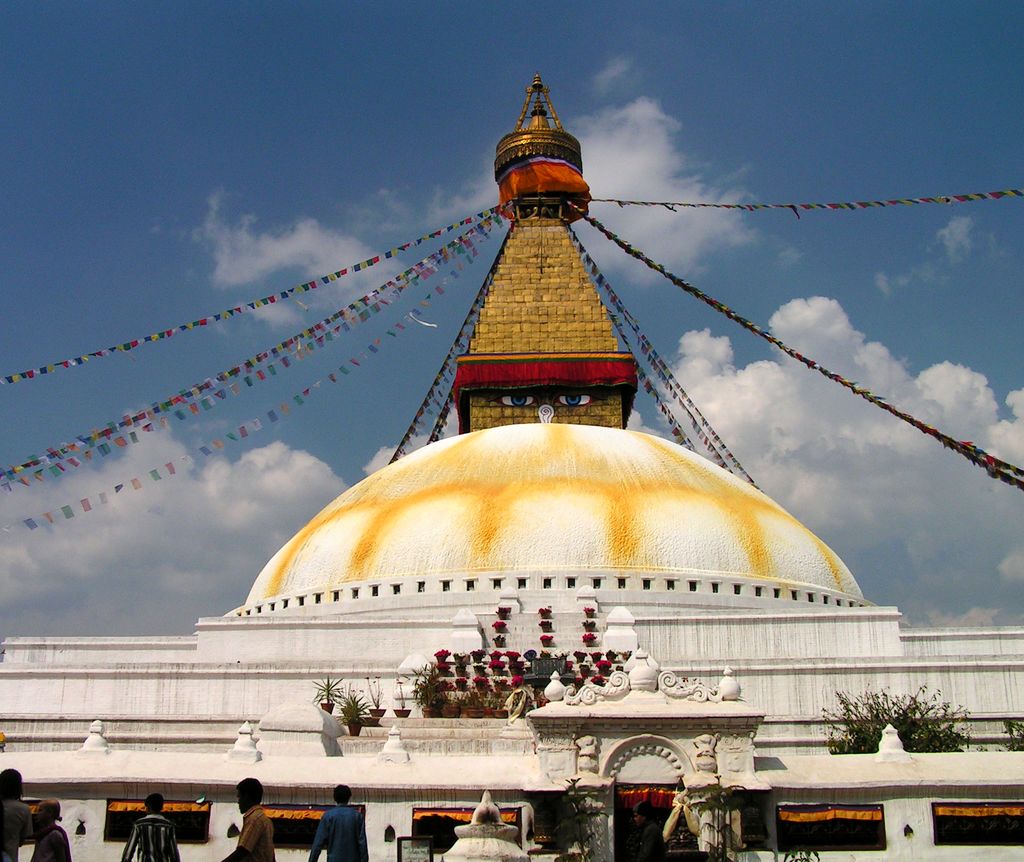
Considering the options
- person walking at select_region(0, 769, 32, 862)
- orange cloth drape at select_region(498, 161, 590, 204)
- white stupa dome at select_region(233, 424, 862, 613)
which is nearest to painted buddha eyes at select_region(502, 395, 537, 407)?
white stupa dome at select_region(233, 424, 862, 613)

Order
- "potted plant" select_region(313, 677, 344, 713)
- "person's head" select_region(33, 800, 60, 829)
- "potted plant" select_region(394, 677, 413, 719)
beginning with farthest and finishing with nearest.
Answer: "potted plant" select_region(313, 677, 344, 713), "potted plant" select_region(394, 677, 413, 719), "person's head" select_region(33, 800, 60, 829)

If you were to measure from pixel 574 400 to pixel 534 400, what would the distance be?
1007mm

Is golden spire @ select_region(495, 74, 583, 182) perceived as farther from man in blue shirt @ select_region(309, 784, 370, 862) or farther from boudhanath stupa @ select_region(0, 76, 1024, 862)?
man in blue shirt @ select_region(309, 784, 370, 862)

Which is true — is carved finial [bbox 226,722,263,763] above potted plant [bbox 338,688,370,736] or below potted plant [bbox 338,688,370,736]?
below

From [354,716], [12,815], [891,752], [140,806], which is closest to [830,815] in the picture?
[891,752]

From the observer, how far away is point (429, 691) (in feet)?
56.4

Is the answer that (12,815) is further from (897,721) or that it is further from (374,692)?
(374,692)

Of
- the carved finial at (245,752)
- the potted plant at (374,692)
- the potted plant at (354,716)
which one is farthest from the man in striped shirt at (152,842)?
the potted plant at (374,692)

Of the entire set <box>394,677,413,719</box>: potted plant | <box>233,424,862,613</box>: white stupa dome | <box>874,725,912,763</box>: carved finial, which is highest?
<box>233,424,862,613</box>: white stupa dome

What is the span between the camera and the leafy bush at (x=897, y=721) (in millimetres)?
14516

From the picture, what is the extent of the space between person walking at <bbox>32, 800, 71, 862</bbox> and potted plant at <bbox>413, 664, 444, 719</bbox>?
938 cm

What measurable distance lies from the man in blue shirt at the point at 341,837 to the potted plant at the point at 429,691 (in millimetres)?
8626

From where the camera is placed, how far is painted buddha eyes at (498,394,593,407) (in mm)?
31219

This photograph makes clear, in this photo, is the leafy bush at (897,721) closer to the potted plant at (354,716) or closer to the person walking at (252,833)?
the potted plant at (354,716)
